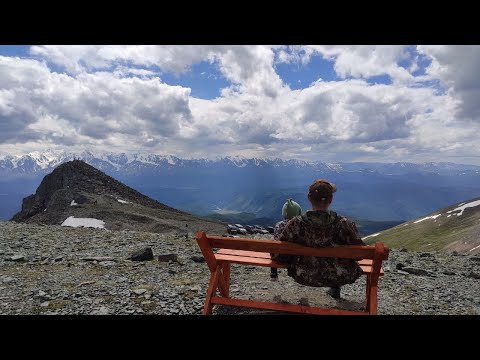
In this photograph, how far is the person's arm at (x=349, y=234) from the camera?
7176mm

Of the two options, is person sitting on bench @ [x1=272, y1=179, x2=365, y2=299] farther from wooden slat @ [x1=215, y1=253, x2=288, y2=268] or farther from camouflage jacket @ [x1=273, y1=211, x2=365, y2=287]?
wooden slat @ [x1=215, y1=253, x2=288, y2=268]

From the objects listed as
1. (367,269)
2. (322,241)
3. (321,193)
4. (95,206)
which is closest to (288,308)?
(322,241)

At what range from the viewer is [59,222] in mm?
48719

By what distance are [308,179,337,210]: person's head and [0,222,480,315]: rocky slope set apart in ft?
11.8

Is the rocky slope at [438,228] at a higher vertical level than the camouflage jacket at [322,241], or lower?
lower

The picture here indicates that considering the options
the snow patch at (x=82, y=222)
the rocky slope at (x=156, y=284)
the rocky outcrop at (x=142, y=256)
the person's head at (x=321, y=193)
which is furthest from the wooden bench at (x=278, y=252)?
the snow patch at (x=82, y=222)

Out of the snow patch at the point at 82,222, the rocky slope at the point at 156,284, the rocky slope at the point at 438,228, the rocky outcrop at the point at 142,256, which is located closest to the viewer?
the rocky slope at the point at 156,284

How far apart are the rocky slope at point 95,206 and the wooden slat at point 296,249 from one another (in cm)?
3658

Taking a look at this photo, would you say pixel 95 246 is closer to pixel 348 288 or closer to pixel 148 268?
pixel 148 268

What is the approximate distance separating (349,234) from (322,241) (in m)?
0.54

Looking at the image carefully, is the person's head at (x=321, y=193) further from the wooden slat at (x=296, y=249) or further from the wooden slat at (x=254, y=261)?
the wooden slat at (x=254, y=261)
